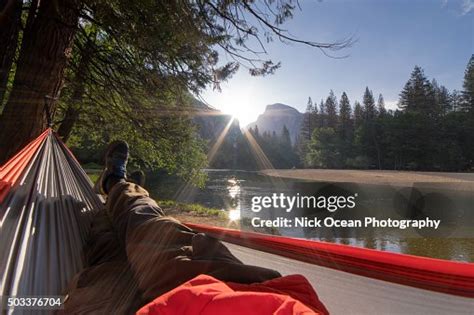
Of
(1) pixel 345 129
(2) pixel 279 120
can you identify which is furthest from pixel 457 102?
(2) pixel 279 120

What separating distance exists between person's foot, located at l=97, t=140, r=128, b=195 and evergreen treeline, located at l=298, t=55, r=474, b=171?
37.5m

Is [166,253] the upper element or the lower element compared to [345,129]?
lower

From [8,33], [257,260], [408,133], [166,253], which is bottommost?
[257,260]

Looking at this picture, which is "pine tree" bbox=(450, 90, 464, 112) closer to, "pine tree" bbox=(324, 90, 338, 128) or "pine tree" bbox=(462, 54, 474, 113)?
"pine tree" bbox=(462, 54, 474, 113)

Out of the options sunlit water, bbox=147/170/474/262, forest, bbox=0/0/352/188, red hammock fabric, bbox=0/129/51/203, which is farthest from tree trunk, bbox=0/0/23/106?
sunlit water, bbox=147/170/474/262

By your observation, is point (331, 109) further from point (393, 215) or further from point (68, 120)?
point (68, 120)

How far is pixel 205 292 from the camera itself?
654mm


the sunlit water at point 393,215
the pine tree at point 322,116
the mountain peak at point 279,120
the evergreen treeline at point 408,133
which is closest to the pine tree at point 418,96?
the evergreen treeline at point 408,133

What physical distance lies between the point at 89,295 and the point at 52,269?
191 millimetres

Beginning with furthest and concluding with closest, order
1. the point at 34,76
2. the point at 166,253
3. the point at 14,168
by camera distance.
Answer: the point at 34,76, the point at 14,168, the point at 166,253

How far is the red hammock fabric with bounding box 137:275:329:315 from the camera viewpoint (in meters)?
0.61

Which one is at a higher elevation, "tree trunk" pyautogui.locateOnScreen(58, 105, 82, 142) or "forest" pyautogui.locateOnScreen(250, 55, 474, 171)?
"forest" pyautogui.locateOnScreen(250, 55, 474, 171)

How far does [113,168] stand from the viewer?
2037 mm

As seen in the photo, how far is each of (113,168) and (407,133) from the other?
38.6 metres
